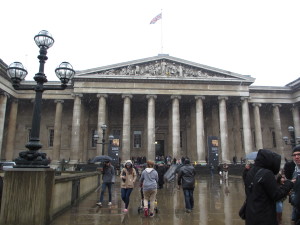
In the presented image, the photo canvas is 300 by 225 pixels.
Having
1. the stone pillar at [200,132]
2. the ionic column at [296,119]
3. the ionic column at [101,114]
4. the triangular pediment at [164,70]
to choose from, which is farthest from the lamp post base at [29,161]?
the ionic column at [296,119]

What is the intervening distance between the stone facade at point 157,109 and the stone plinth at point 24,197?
95.1 ft

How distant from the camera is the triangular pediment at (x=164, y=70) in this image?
37375 mm

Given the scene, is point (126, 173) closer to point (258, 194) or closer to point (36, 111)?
point (36, 111)

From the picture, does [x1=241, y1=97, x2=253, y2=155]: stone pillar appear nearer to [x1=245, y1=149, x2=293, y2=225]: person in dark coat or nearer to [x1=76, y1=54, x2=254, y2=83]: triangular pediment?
[x1=76, y1=54, x2=254, y2=83]: triangular pediment

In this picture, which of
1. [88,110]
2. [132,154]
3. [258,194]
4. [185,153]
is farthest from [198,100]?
[258,194]

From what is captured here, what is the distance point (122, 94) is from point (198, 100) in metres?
10.5

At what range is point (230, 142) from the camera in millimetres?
42406

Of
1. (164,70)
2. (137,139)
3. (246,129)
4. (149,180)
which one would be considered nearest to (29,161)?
(149,180)

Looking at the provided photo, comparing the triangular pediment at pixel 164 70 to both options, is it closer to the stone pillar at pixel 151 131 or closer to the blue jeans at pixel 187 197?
the stone pillar at pixel 151 131

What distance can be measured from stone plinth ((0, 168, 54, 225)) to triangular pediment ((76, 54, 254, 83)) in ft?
102

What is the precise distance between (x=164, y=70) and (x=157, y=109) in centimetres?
868

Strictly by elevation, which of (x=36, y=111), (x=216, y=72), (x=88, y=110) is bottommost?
(x=36, y=111)

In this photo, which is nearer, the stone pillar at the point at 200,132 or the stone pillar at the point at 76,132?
the stone pillar at the point at 76,132

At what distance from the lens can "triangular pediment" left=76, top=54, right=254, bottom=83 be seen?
3738 cm
